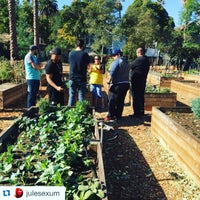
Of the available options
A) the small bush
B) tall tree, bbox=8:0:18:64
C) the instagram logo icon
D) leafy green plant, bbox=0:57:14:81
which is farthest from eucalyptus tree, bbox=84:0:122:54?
the instagram logo icon

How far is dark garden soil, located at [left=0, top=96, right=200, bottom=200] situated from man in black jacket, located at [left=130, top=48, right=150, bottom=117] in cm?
90

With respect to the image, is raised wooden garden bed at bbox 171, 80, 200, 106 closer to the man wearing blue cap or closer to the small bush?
the man wearing blue cap

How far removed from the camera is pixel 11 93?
9.12m

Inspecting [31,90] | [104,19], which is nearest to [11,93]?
[31,90]

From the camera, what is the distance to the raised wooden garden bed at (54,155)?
10.6 feet

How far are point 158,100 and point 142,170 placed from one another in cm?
448

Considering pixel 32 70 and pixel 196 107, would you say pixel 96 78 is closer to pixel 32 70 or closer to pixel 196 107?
pixel 32 70

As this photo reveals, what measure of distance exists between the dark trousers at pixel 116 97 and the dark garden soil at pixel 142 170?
1.73 ft

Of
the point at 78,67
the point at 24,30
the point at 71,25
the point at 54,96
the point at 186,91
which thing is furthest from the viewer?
the point at 71,25

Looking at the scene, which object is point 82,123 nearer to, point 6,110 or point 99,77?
point 99,77

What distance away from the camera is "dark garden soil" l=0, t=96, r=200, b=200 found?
13.3 feet

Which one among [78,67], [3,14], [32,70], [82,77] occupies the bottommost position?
[82,77]

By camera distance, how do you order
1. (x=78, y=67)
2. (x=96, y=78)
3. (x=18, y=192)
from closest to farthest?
(x=18, y=192), (x=78, y=67), (x=96, y=78)

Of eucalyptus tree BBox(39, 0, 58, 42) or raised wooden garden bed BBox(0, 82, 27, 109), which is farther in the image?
eucalyptus tree BBox(39, 0, 58, 42)
